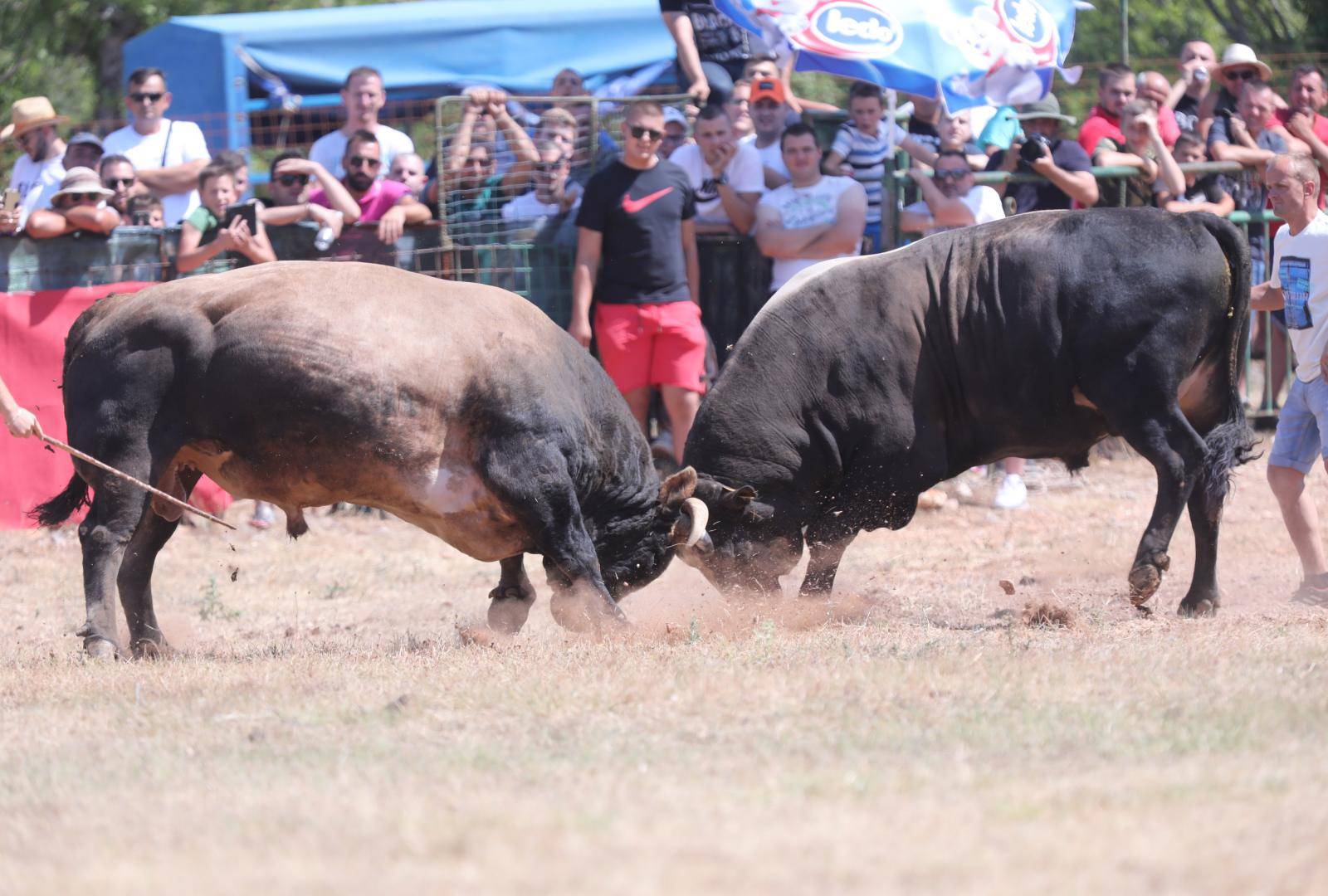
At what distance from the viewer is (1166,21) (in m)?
20.2

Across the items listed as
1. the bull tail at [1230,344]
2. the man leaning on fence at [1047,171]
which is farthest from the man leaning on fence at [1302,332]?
the man leaning on fence at [1047,171]

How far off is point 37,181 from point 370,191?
7.25 ft

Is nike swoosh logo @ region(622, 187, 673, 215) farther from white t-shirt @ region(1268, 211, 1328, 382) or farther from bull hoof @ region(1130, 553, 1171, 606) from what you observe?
bull hoof @ region(1130, 553, 1171, 606)

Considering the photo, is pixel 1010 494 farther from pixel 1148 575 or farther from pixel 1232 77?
pixel 1232 77

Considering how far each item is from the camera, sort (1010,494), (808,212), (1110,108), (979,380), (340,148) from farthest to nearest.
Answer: (1110,108) < (340,148) < (1010,494) < (808,212) < (979,380)

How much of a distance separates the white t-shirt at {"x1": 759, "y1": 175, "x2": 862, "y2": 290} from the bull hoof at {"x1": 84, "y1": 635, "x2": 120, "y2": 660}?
4747 millimetres

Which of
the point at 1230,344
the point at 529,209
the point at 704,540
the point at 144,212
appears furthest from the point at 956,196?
the point at 144,212

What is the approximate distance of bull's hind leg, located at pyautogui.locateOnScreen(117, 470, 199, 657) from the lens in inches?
268

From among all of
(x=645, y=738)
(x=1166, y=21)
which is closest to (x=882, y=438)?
(x=645, y=738)

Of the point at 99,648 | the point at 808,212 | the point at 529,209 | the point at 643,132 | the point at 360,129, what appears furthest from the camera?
the point at 360,129

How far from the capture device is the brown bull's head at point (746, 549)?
7141 millimetres

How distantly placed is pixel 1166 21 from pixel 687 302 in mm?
13078

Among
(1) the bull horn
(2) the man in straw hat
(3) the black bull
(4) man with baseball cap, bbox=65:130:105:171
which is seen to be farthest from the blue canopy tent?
(1) the bull horn

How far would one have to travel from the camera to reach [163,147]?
425 inches
